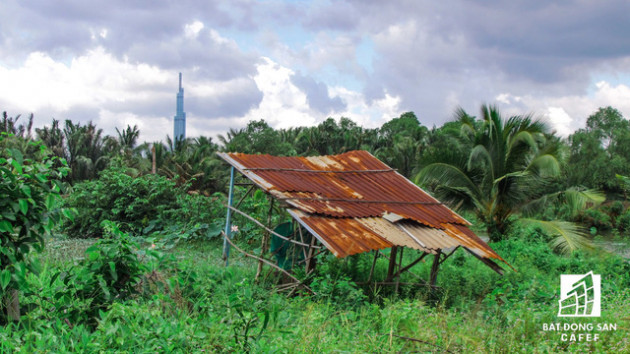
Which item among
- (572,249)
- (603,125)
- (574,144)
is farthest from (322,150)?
(572,249)

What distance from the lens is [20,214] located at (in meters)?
3.83

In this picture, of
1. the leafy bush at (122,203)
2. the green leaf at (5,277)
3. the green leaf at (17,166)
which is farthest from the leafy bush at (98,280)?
the leafy bush at (122,203)

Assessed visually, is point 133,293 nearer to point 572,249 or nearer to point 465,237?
point 465,237

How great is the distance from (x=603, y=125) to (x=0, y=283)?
41.1 meters

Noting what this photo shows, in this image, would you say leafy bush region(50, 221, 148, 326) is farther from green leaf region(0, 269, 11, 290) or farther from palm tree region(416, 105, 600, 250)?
palm tree region(416, 105, 600, 250)

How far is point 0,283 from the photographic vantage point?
3633mm

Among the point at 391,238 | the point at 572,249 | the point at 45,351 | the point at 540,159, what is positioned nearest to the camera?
the point at 45,351

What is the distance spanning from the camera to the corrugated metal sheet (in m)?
6.88

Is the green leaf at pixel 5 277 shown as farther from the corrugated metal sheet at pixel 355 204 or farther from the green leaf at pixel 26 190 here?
A: the corrugated metal sheet at pixel 355 204

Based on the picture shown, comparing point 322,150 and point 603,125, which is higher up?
point 603,125

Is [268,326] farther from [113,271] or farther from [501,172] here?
[501,172]

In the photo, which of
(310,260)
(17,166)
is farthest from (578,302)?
(17,166)

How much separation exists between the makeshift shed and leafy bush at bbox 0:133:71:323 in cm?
324

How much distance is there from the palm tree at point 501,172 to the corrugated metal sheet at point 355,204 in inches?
160
